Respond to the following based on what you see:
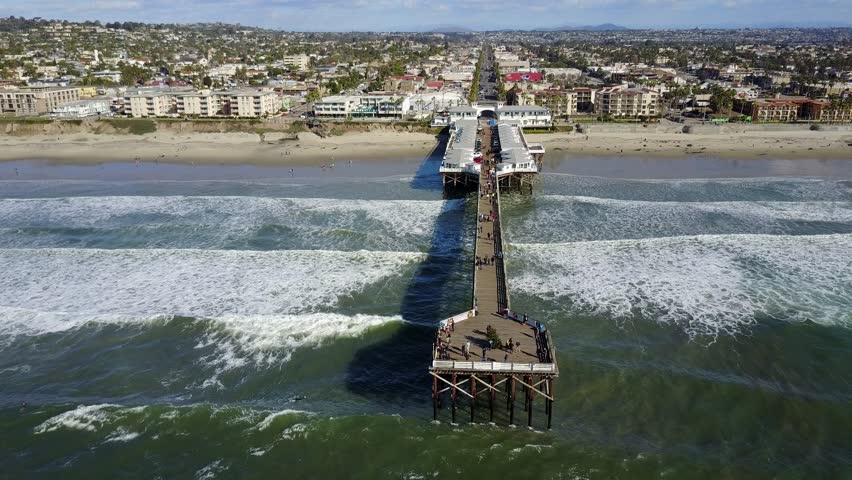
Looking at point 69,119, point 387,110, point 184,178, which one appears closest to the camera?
point 184,178

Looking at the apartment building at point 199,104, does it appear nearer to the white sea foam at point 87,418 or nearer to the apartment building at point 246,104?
the apartment building at point 246,104

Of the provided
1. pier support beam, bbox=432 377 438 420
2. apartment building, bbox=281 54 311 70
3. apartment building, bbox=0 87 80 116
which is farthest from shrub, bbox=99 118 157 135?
apartment building, bbox=281 54 311 70

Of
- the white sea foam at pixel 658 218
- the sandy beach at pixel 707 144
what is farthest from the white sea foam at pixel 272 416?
the sandy beach at pixel 707 144

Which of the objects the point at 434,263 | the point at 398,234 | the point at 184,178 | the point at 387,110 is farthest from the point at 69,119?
the point at 434,263

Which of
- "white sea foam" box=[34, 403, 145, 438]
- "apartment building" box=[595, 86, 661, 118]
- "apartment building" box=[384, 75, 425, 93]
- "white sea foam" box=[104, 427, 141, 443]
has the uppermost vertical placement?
"apartment building" box=[384, 75, 425, 93]

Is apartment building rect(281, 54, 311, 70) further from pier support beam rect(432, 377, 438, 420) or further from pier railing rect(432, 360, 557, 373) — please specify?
pier railing rect(432, 360, 557, 373)

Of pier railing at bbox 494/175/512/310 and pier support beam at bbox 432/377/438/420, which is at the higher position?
pier railing at bbox 494/175/512/310

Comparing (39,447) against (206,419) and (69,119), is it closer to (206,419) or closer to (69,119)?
(206,419)
